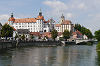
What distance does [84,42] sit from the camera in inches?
6029

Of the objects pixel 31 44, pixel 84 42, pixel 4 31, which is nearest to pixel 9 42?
pixel 4 31

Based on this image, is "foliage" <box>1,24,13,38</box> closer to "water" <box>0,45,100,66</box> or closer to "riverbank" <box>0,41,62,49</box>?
"riverbank" <box>0,41,62,49</box>

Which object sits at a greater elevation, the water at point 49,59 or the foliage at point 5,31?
the foliage at point 5,31

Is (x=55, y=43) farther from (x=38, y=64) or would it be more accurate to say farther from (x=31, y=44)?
(x=38, y=64)

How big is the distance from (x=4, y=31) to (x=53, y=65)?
231ft

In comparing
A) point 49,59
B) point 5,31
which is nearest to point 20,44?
point 5,31

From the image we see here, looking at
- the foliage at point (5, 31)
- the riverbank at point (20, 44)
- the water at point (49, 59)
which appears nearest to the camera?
the water at point (49, 59)

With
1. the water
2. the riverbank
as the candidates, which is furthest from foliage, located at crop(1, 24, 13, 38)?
the water

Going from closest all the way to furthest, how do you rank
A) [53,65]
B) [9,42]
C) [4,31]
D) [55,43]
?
1. [53,65]
2. [9,42]
3. [4,31]
4. [55,43]

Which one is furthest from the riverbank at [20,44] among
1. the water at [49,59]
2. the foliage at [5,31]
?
the water at [49,59]

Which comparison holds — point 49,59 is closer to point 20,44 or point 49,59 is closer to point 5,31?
point 20,44

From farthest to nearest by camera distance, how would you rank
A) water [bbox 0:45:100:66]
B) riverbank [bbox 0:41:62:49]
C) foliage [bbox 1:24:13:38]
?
foliage [bbox 1:24:13:38]
riverbank [bbox 0:41:62:49]
water [bbox 0:45:100:66]

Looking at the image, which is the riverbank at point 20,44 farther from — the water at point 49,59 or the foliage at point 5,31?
the water at point 49,59

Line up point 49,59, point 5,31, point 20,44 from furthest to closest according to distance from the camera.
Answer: point 20,44 → point 5,31 → point 49,59
